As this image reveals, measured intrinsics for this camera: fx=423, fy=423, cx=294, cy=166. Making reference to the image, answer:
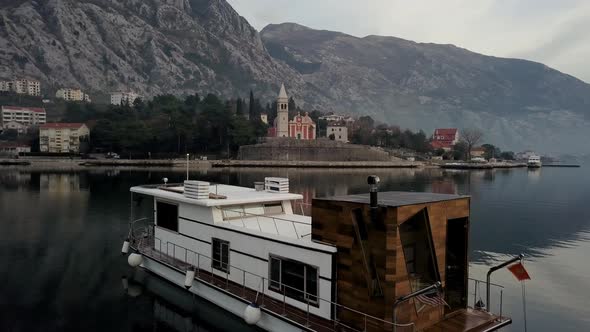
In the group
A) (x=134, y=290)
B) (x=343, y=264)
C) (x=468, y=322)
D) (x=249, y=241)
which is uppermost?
(x=343, y=264)

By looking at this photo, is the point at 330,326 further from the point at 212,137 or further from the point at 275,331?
the point at 212,137

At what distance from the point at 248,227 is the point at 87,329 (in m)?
6.16

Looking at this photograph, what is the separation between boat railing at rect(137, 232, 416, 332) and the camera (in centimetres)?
1004

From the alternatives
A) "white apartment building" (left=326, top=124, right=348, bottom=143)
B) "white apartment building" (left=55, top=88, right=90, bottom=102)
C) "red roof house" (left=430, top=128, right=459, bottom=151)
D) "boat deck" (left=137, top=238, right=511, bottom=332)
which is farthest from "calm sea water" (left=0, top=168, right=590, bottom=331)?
"white apartment building" (left=55, top=88, right=90, bottom=102)

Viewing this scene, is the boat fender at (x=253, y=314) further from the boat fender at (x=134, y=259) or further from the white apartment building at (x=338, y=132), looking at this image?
the white apartment building at (x=338, y=132)

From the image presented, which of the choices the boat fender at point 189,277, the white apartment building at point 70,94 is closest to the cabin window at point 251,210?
the boat fender at point 189,277

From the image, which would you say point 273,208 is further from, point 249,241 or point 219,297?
point 219,297

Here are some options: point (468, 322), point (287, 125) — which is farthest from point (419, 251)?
point (287, 125)

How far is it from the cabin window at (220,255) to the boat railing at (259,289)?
8 centimetres

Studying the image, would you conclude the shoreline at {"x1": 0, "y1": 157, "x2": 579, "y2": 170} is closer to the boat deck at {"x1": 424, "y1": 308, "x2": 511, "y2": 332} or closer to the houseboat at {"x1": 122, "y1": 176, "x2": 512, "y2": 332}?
the houseboat at {"x1": 122, "y1": 176, "x2": 512, "y2": 332}

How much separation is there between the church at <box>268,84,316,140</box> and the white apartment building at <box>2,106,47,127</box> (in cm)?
9409

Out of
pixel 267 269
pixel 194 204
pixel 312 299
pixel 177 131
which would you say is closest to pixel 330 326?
pixel 312 299

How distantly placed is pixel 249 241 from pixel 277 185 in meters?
4.19

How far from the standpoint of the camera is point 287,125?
427 feet
